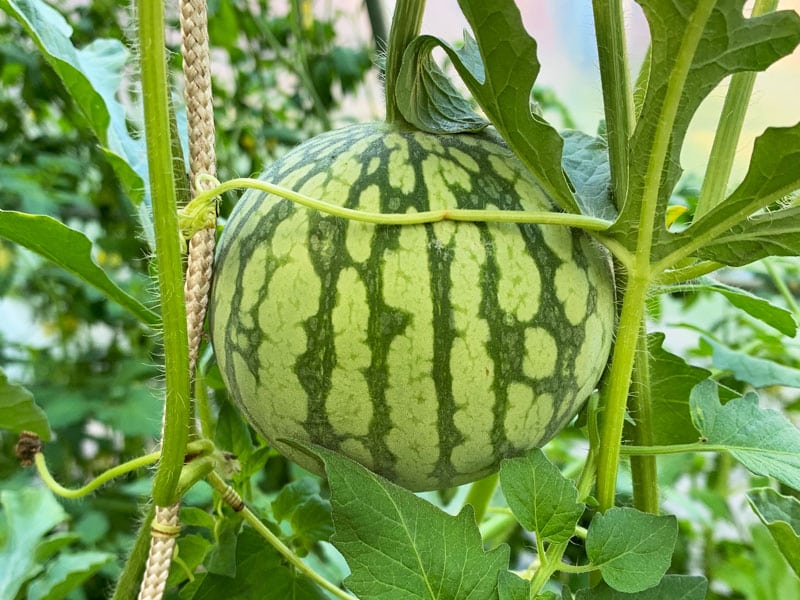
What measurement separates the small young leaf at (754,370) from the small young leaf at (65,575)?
0.72 metres

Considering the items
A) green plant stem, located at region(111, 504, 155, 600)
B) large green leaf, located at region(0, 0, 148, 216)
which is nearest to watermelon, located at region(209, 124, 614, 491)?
green plant stem, located at region(111, 504, 155, 600)

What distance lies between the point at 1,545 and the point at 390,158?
82cm

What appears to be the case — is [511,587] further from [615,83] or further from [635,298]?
[615,83]

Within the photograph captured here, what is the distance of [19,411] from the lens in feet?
2.14

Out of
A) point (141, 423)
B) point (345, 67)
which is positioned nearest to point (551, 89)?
point (345, 67)

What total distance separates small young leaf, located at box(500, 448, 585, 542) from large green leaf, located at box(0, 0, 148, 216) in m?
0.43

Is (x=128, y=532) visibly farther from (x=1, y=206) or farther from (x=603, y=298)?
(x=603, y=298)

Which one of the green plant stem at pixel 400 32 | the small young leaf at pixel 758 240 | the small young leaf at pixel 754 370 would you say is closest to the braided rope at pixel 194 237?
the green plant stem at pixel 400 32

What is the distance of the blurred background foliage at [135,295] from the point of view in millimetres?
1408

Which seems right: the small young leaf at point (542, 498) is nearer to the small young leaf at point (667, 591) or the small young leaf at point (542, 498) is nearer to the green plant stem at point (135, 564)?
the small young leaf at point (667, 591)

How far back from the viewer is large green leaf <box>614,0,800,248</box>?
393mm

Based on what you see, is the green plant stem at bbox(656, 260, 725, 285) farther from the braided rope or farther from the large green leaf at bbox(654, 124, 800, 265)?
the braided rope

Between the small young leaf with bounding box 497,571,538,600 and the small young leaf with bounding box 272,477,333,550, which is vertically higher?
the small young leaf with bounding box 497,571,538,600

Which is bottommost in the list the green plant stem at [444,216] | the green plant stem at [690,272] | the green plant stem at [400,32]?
the green plant stem at [690,272]
